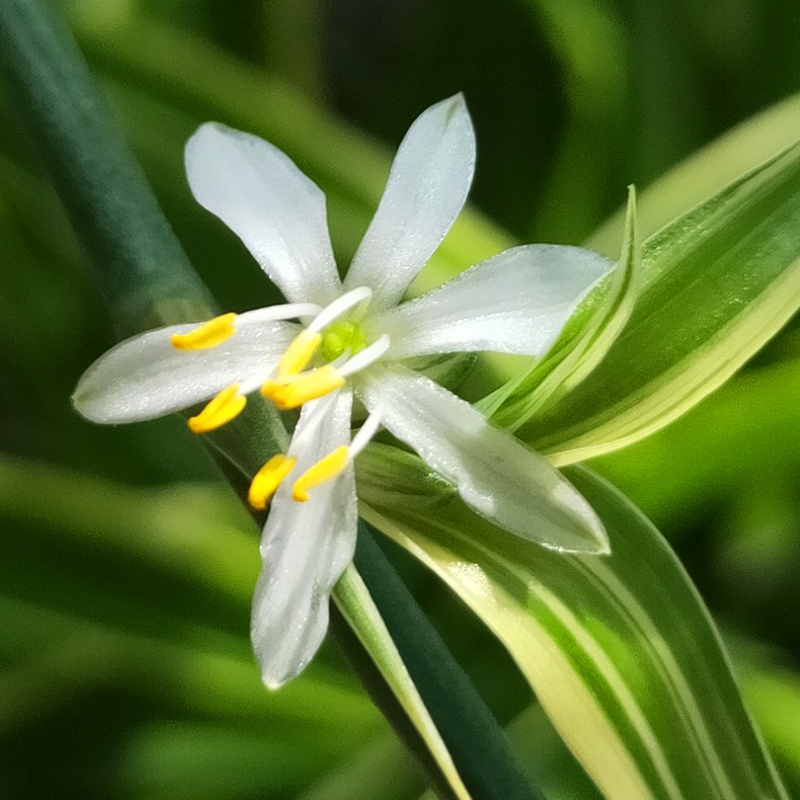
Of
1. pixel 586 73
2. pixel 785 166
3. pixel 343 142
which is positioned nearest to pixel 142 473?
pixel 343 142

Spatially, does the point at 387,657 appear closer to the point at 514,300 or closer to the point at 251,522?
the point at 514,300

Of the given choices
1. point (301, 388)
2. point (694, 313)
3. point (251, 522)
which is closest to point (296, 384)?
point (301, 388)

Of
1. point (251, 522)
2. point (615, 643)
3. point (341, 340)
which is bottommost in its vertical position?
point (251, 522)

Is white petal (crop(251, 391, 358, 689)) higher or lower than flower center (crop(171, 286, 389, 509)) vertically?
lower

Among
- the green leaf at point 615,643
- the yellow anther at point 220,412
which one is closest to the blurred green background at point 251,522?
the green leaf at point 615,643

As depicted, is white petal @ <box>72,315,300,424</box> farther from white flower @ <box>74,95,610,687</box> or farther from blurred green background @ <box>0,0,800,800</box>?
blurred green background @ <box>0,0,800,800</box>

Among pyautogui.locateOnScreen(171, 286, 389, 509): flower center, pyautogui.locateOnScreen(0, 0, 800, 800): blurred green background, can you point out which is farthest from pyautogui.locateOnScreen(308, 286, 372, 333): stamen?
pyautogui.locateOnScreen(0, 0, 800, 800): blurred green background
